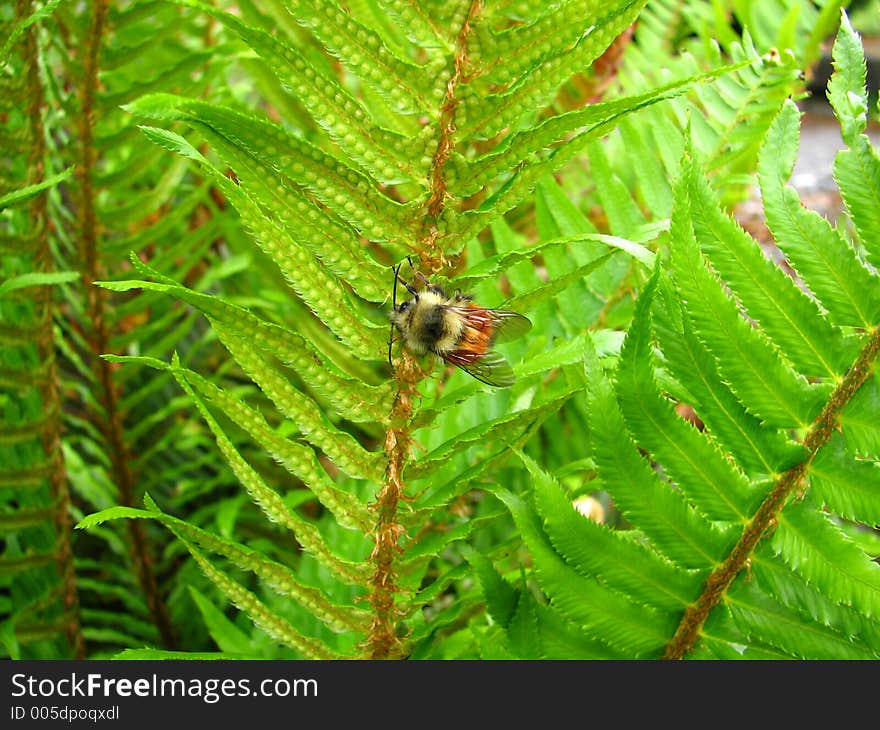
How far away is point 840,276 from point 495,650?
0.49m

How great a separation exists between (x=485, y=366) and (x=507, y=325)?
0.07 m

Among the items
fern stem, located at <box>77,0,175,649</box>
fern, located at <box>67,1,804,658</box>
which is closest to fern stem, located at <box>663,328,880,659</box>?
fern, located at <box>67,1,804,658</box>

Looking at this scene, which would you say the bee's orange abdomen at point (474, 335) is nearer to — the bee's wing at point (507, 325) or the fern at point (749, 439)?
the bee's wing at point (507, 325)

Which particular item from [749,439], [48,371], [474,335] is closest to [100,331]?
[48,371]

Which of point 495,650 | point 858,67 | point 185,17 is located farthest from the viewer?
point 185,17

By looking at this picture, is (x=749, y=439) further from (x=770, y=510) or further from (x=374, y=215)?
(x=374, y=215)

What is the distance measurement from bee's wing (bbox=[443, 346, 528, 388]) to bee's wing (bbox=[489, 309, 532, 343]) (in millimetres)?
41

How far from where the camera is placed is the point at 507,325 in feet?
3.14

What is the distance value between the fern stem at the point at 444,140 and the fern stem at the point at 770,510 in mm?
381

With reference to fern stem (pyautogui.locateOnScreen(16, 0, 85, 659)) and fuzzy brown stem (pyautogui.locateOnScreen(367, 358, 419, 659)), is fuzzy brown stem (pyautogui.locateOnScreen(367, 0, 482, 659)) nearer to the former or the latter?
fuzzy brown stem (pyautogui.locateOnScreen(367, 358, 419, 659))

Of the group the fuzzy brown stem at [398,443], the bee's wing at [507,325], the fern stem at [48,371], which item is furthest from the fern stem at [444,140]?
the fern stem at [48,371]
